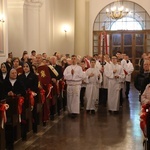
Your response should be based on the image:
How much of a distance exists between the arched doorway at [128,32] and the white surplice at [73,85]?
10775mm

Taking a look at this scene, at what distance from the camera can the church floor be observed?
24.5ft

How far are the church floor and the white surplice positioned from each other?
0.37 m

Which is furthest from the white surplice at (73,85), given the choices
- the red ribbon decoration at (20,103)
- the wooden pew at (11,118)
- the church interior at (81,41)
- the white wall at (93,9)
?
the white wall at (93,9)

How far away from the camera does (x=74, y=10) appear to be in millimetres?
20875

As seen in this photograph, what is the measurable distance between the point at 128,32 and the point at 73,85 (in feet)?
38.1

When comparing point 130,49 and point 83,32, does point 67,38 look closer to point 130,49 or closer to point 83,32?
point 83,32

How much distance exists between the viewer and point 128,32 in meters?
21.5

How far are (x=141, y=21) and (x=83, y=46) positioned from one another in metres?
4.02

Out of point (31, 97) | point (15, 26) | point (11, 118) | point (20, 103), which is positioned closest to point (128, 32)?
point (15, 26)

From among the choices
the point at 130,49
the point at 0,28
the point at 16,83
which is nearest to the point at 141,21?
the point at 130,49

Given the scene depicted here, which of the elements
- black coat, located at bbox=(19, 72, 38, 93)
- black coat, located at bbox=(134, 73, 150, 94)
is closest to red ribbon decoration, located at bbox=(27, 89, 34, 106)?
black coat, located at bbox=(19, 72, 38, 93)

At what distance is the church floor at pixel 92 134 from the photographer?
7.46 metres

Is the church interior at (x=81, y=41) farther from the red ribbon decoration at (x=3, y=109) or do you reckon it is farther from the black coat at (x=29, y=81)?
the black coat at (x=29, y=81)

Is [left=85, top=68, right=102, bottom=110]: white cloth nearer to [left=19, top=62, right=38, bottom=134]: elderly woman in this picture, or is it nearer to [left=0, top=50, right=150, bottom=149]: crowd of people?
[left=0, top=50, right=150, bottom=149]: crowd of people
